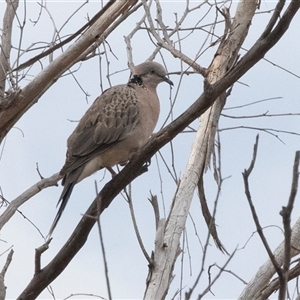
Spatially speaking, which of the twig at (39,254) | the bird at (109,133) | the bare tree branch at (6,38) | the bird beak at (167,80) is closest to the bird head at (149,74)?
the bird beak at (167,80)

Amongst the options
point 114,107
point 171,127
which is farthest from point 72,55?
point 114,107

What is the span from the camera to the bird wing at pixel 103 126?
4531mm

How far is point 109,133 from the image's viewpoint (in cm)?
468

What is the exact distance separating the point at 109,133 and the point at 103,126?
7cm

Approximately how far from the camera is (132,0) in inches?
137

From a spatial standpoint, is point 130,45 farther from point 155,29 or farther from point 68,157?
point 68,157

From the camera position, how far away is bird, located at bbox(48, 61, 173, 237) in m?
4.50

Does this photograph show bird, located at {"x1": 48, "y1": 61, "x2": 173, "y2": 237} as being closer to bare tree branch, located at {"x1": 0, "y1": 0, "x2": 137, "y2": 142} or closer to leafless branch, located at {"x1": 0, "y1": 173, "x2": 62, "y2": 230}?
leafless branch, located at {"x1": 0, "y1": 173, "x2": 62, "y2": 230}

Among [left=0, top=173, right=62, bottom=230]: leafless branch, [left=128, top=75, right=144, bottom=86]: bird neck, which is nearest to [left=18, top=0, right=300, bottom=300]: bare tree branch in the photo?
[left=0, top=173, right=62, bottom=230]: leafless branch

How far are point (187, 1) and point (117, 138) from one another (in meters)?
1.18

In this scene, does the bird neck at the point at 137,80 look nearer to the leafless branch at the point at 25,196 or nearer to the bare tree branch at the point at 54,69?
the leafless branch at the point at 25,196

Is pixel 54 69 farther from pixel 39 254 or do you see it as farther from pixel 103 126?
pixel 103 126

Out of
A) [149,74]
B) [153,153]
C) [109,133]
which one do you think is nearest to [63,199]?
[109,133]

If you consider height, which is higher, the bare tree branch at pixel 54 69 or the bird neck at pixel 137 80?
the bird neck at pixel 137 80
